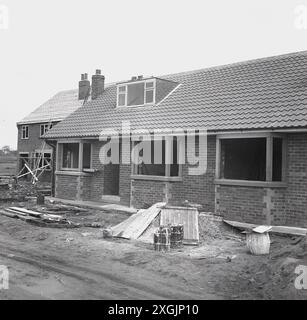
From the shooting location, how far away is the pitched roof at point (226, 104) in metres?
13.6

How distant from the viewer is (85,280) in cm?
771

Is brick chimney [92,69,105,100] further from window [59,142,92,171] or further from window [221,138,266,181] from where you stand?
window [221,138,266,181]

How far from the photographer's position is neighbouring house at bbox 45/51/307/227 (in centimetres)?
1278

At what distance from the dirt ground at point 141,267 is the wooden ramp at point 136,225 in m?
0.47

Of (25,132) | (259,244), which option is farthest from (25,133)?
(259,244)

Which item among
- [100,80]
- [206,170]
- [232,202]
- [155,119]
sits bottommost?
[232,202]

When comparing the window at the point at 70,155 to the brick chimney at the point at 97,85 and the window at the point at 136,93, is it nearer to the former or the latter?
the window at the point at 136,93

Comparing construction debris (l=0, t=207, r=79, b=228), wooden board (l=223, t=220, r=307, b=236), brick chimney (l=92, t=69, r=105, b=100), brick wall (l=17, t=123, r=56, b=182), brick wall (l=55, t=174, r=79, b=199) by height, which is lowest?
construction debris (l=0, t=207, r=79, b=228)

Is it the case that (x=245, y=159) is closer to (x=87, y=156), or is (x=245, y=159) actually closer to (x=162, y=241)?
(x=162, y=241)

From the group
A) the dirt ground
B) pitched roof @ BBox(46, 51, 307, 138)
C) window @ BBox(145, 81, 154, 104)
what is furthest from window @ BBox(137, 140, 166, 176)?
the dirt ground

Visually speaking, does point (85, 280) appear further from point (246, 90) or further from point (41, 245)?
point (246, 90)

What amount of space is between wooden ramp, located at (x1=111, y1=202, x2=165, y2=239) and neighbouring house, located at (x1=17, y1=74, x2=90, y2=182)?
68.9 feet
